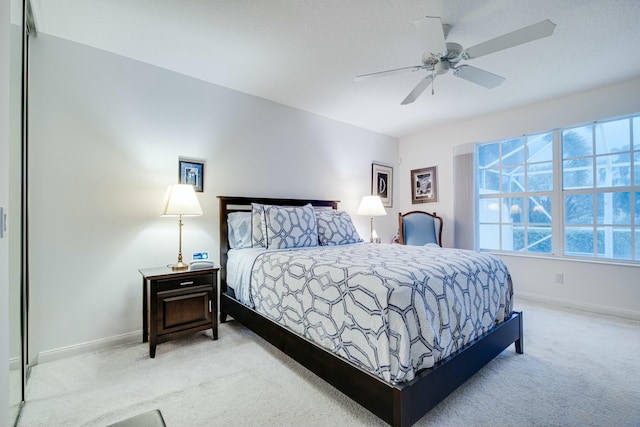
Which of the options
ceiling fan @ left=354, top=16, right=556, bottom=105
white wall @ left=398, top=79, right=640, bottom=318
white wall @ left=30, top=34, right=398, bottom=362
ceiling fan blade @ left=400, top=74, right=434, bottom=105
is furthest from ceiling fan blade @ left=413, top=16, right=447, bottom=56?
white wall @ left=398, top=79, right=640, bottom=318

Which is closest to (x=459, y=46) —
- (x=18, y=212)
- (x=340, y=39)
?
(x=340, y=39)

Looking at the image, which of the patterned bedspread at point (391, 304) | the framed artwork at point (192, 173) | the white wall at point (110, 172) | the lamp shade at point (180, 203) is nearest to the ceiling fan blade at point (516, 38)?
the patterned bedspread at point (391, 304)

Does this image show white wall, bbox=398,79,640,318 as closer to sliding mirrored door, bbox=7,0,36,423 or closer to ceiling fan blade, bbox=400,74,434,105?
ceiling fan blade, bbox=400,74,434,105

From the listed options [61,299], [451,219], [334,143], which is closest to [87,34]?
[61,299]

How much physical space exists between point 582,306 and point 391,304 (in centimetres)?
342

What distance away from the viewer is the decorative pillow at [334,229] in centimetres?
320

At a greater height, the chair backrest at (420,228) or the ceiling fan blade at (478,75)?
the ceiling fan blade at (478,75)

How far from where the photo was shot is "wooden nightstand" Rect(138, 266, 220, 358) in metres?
2.25

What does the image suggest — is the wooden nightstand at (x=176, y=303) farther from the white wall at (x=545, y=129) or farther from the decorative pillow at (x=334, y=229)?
the white wall at (x=545, y=129)

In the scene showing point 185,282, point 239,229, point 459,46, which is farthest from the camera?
point 239,229

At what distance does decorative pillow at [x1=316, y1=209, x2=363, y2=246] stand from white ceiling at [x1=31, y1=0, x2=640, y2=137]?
4.66ft

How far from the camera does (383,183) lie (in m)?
4.98

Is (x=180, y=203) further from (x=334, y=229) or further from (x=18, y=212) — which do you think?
(x=334, y=229)

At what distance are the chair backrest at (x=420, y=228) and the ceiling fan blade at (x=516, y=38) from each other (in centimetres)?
273
